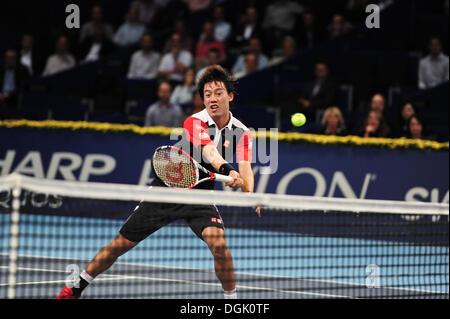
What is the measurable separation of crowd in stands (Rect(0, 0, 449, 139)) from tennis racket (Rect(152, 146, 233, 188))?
5.41 m

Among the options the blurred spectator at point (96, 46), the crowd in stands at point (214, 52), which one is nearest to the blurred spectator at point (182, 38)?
the crowd in stands at point (214, 52)

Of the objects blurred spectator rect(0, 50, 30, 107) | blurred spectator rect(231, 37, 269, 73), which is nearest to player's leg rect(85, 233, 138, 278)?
blurred spectator rect(231, 37, 269, 73)

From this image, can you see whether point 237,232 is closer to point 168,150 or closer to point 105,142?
point 105,142

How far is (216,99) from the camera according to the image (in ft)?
18.1

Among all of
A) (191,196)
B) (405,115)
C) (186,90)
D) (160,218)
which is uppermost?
(186,90)

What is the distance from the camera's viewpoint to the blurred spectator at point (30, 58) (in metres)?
14.8

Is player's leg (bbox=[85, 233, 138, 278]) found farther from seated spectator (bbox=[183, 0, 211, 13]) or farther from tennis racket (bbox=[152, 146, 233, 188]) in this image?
seated spectator (bbox=[183, 0, 211, 13])

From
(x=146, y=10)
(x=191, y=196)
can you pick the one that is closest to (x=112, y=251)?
(x=191, y=196)

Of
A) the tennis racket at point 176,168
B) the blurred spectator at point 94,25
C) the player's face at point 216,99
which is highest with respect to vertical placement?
the blurred spectator at point 94,25

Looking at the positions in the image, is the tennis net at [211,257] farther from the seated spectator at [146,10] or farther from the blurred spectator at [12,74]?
the seated spectator at [146,10]

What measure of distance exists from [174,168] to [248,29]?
8.89 meters

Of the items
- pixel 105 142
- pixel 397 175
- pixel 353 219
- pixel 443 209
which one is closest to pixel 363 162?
pixel 397 175

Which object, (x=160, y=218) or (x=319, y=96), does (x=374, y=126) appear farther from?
(x=160, y=218)

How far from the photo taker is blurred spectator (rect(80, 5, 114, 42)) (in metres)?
14.9
